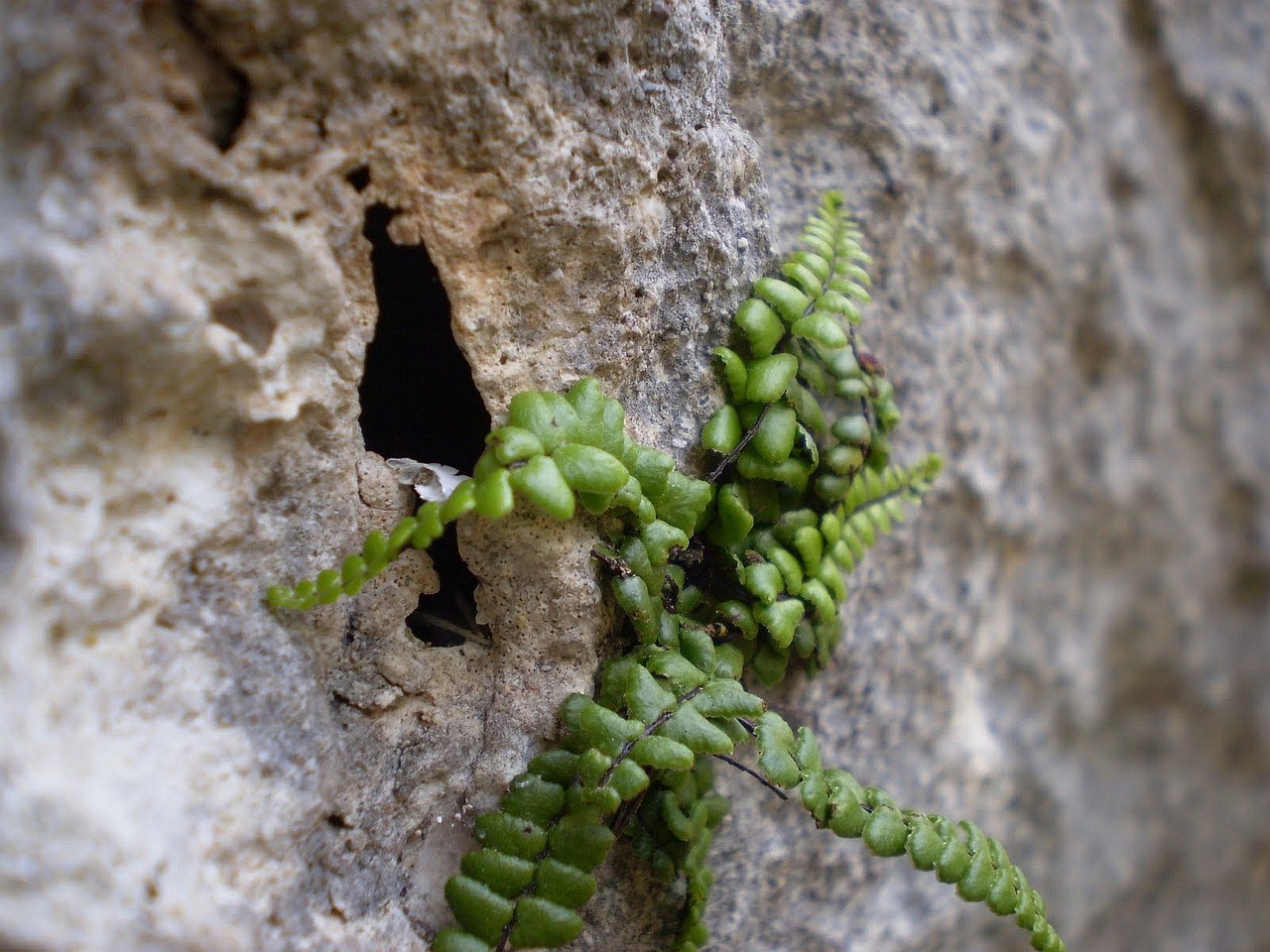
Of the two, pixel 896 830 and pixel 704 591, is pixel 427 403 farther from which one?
pixel 896 830

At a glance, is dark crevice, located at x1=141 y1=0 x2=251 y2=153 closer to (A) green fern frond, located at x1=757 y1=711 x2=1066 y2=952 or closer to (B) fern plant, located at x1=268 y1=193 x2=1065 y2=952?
(B) fern plant, located at x1=268 y1=193 x2=1065 y2=952

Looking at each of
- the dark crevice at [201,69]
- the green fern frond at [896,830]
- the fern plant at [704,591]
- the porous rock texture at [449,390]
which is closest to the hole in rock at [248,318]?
the porous rock texture at [449,390]

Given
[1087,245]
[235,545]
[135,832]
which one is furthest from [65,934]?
[1087,245]

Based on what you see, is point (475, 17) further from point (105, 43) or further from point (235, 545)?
point (235, 545)

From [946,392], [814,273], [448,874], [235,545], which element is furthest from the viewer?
[946,392]

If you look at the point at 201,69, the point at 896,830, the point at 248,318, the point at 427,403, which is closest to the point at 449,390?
the point at 427,403

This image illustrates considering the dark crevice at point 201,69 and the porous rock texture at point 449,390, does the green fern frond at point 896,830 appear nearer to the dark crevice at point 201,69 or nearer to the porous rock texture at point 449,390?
the porous rock texture at point 449,390

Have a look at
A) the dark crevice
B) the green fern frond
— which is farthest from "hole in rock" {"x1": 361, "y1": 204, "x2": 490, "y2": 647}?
the green fern frond
